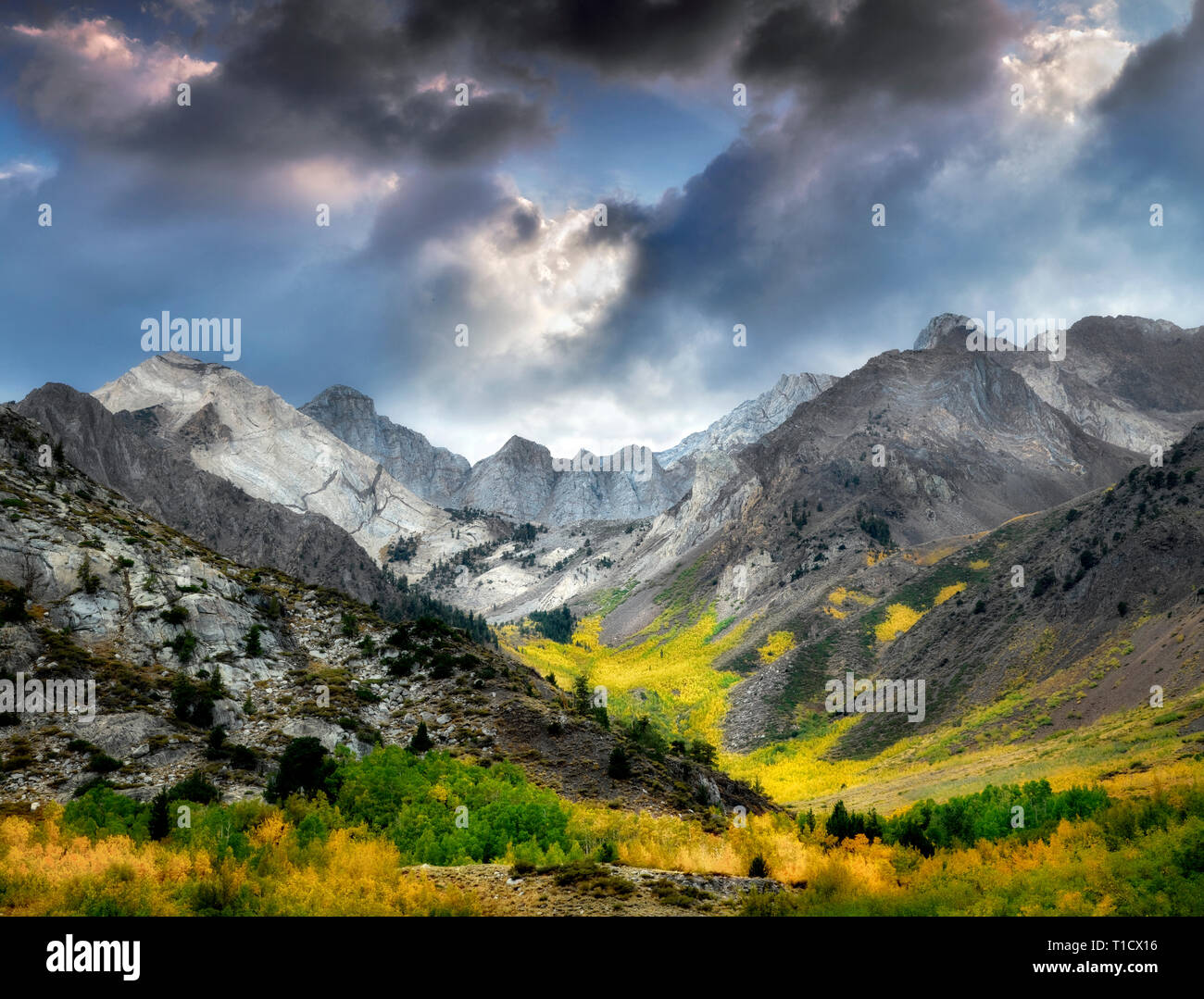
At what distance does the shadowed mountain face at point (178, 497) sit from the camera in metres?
166

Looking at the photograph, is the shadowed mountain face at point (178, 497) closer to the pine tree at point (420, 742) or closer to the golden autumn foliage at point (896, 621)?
the golden autumn foliage at point (896, 621)

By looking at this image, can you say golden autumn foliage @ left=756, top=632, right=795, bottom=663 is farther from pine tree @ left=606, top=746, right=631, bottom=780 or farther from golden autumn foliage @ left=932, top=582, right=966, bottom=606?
pine tree @ left=606, top=746, right=631, bottom=780

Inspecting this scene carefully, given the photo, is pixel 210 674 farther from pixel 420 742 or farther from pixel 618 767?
pixel 618 767

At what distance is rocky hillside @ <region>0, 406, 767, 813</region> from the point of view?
34.3m

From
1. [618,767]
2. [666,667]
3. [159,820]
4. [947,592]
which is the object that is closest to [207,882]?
[159,820]

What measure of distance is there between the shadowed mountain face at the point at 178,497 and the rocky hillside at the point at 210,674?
126347mm

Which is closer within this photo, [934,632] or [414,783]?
[414,783]

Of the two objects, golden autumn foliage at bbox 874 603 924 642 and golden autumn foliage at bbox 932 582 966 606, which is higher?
golden autumn foliage at bbox 932 582 966 606

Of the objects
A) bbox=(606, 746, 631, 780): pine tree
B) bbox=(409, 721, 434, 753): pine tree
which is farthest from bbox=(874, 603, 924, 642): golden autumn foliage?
bbox=(409, 721, 434, 753): pine tree

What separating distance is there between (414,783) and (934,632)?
305 ft

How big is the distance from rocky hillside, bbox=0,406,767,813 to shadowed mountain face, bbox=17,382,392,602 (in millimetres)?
126347
